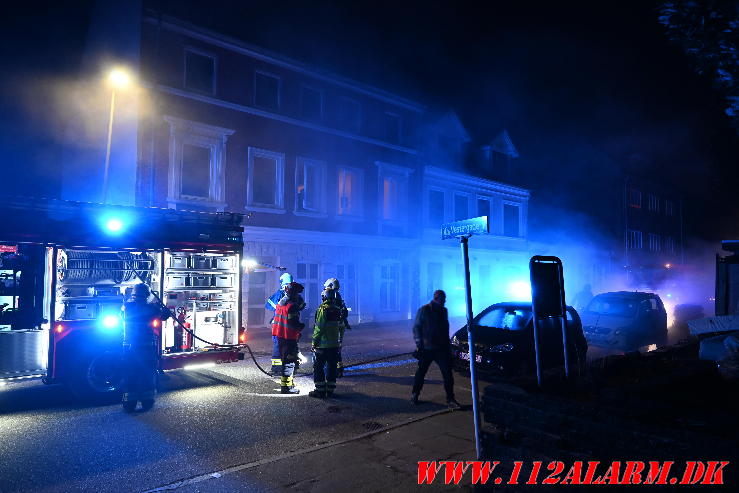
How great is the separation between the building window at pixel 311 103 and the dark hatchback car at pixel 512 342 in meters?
11.2

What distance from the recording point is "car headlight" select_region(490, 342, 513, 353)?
26.0ft

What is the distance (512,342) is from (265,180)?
10831mm

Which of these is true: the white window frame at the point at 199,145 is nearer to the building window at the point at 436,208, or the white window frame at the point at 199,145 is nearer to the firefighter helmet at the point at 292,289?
the firefighter helmet at the point at 292,289

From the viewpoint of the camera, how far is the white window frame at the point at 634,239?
34031 mm

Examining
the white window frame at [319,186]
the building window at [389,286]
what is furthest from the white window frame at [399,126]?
the building window at [389,286]

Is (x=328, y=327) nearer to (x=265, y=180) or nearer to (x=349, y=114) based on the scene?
(x=265, y=180)

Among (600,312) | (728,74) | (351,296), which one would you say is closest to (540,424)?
(728,74)

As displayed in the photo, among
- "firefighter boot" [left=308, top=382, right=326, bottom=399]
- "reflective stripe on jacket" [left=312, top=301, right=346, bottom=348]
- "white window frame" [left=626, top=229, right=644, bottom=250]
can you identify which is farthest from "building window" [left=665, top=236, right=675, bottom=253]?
"firefighter boot" [left=308, top=382, right=326, bottom=399]

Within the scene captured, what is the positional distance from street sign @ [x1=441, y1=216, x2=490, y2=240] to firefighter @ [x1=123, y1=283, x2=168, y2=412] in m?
4.48

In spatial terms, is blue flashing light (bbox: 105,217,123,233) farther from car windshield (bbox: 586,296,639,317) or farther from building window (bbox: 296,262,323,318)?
car windshield (bbox: 586,296,639,317)

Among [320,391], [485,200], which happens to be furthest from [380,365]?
[485,200]

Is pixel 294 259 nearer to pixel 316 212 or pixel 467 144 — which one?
pixel 316 212

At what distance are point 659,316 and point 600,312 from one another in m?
1.57

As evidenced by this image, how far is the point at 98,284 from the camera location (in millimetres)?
7375
